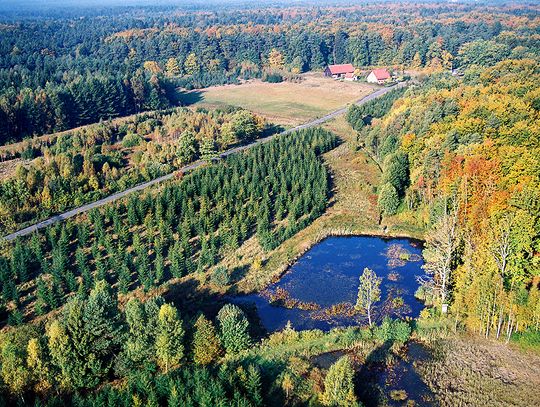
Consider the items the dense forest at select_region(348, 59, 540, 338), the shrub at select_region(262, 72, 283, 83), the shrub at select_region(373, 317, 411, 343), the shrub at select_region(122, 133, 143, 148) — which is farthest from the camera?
the shrub at select_region(262, 72, 283, 83)

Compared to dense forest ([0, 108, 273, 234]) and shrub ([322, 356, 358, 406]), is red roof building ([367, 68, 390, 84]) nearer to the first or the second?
dense forest ([0, 108, 273, 234])

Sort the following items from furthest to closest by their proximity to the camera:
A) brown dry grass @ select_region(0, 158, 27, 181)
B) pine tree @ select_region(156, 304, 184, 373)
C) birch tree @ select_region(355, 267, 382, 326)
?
brown dry grass @ select_region(0, 158, 27, 181)
birch tree @ select_region(355, 267, 382, 326)
pine tree @ select_region(156, 304, 184, 373)

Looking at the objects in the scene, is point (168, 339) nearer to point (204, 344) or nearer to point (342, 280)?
point (204, 344)

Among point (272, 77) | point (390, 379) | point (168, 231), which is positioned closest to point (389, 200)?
point (168, 231)

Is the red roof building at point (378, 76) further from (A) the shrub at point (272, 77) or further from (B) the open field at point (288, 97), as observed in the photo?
(A) the shrub at point (272, 77)

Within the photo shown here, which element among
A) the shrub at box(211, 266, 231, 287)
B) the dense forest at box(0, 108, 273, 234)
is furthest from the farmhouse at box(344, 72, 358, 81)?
the shrub at box(211, 266, 231, 287)

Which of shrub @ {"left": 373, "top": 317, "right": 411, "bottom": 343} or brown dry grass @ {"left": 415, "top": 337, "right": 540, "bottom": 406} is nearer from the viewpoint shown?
brown dry grass @ {"left": 415, "top": 337, "right": 540, "bottom": 406}

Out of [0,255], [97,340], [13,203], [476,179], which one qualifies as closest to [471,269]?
[476,179]
